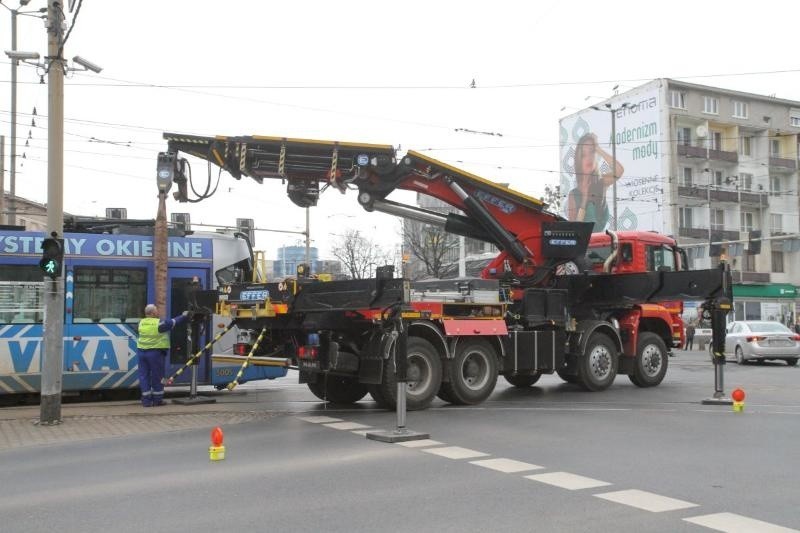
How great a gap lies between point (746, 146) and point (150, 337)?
60469 mm

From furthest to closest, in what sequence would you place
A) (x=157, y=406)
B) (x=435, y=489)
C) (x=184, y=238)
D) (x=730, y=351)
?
(x=730, y=351) < (x=184, y=238) < (x=157, y=406) < (x=435, y=489)

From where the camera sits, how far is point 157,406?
43.2ft

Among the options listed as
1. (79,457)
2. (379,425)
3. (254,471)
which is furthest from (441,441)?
(79,457)

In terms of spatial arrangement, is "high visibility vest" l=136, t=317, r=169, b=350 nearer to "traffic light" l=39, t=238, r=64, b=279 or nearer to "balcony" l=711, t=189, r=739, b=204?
"traffic light" l=39, t=238, r=64, b=279

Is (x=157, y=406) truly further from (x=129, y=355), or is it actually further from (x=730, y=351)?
(x=730, y=351)

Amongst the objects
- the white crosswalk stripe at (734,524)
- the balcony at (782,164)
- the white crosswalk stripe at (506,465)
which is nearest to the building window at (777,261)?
the balcony at (782,164)

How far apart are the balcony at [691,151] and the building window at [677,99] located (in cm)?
314

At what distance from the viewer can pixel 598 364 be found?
1538 centimetres

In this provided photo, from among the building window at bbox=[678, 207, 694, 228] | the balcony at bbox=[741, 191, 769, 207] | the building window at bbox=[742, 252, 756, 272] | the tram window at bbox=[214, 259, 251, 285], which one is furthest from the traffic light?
the balcony at bbox=[741, 191, 769, 207]

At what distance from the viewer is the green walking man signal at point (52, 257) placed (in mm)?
11234

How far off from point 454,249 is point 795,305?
2633 cm

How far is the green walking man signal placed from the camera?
11234mm

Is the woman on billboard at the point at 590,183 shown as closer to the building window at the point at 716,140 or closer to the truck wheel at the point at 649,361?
the building window at the point at 716,140

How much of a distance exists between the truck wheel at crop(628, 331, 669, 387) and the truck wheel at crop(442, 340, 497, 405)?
4.34 meters
